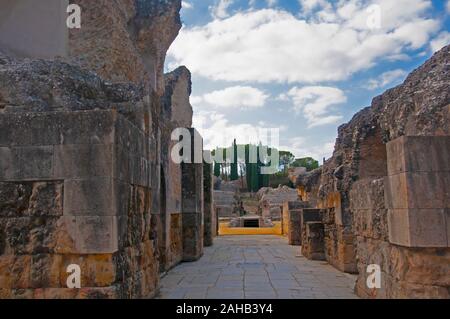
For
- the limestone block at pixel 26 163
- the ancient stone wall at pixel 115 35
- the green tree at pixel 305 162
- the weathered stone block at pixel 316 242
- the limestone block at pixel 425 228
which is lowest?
the weathered stone block at pixel 316 242

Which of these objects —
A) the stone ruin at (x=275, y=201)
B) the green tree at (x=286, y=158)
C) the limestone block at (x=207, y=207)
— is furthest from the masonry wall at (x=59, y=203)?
the green tree at (x=286, y=158)

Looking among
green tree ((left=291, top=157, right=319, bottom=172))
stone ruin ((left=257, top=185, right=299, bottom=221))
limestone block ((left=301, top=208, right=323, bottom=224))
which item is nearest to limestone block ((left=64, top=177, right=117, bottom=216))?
limestone block ((left=301, top=208, right=323, bottom=224))

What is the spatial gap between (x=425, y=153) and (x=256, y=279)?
431 cm

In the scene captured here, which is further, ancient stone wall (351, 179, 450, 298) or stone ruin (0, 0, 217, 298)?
ancient stone wall (351, 179, 450, 298)

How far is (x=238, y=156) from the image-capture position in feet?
205

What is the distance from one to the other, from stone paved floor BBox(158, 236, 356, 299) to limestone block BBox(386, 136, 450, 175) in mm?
2874

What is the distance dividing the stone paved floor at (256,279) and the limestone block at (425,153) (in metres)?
2.87

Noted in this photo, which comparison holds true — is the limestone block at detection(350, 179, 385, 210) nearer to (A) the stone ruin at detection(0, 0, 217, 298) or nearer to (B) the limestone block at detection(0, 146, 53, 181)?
(A) the stone ruin at detection(0, 0, 217, 298)

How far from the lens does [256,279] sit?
722 cm

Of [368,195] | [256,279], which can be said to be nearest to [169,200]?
[256,279]

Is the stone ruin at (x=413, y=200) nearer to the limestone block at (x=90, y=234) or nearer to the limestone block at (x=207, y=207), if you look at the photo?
the limestone block at (x=90, y=234)

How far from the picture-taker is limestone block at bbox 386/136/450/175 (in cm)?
366

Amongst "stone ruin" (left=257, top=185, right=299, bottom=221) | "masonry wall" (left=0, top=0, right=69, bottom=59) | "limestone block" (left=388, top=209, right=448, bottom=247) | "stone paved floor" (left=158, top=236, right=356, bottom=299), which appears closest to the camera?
"limestone block" (left=388, top=209, right=448, bottom=247)

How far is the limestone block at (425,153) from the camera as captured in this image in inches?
144
